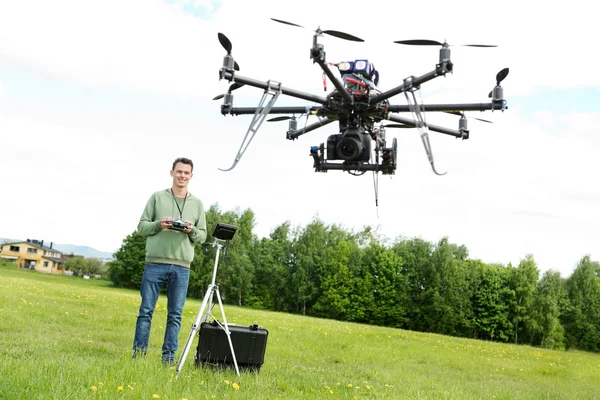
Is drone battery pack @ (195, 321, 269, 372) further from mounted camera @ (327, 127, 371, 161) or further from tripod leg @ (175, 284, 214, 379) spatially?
mounted camera @ (327, 127, 371, 161)

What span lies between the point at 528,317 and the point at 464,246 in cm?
1180

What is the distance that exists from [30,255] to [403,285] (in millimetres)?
96812

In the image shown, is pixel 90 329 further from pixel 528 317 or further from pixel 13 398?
pixel 528 317

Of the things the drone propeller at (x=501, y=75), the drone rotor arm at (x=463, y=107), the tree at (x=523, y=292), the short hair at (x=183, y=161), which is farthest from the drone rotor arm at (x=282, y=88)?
the tree at (x=523, y=292)

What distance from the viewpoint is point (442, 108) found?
7.64 metres

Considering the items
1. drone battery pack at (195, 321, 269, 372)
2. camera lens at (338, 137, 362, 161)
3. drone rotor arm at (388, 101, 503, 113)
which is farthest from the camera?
camera lens at (338, 137, 362, 161)

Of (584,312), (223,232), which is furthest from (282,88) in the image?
(584,312)

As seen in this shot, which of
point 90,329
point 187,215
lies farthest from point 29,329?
point 187,215

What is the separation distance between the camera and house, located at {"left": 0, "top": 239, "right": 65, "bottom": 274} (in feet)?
389

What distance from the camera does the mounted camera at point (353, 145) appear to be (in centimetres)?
832

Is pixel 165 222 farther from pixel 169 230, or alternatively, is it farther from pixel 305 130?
pixel 305 130

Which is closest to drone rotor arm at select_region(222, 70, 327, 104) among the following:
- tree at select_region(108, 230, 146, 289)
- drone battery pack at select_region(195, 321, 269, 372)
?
drone battery pack at select_region(195, 321, 269, 372)

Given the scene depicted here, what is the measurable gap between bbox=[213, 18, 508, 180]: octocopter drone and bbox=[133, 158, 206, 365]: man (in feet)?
3.05

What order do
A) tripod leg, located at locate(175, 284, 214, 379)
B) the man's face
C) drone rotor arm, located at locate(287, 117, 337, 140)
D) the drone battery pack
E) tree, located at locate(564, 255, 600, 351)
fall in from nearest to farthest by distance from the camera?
tripod leg, located at locate(175, 284, 214, 379)
the drone battery pack
the man's face
drone rotor arm, located at locate(287, 117, 337, 140)
tree, located at locate(564, 255, 600, 351)
